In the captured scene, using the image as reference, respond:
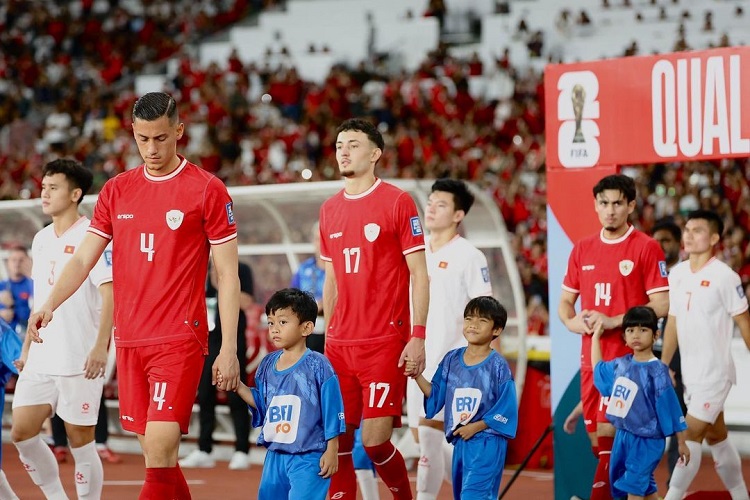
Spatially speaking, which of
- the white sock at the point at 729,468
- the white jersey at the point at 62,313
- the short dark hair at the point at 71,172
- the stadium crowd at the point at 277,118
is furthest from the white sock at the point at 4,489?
the stadium crowd at the point at 277,118

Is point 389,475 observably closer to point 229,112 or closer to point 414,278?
point 414,278

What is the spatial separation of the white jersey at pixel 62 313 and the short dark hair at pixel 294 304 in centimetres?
149

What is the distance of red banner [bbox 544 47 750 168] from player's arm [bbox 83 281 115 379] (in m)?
3.20

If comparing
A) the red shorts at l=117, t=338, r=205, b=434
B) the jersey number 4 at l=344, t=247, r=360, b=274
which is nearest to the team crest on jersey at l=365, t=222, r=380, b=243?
the jersey number 4 at l=344, t=247, r=360, b=274

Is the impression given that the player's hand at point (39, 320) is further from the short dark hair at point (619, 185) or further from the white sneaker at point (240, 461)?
the white sneaker at point (240, 461)

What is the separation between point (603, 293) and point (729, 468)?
5.74 ft

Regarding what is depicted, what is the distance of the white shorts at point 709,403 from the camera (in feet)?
27.3

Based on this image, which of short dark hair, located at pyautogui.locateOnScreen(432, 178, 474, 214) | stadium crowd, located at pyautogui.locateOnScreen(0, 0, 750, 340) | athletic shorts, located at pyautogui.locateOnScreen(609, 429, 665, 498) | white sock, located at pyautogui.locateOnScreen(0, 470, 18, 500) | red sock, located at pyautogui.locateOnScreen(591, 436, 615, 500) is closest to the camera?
athletic shorts, located at pyautogui.locateOnScreen(609, 429, 665, 498)

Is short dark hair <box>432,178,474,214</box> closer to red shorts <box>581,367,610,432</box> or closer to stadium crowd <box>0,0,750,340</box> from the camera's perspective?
red shorts <box>581,367,610,432</box>

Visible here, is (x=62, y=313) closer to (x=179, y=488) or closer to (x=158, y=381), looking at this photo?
(x=158, y=381)

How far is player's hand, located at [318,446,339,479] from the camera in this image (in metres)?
5.98

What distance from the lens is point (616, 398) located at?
739cm

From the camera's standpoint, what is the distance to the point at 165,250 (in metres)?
5.70

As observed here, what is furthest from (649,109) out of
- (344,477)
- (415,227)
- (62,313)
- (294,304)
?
(62,313)
